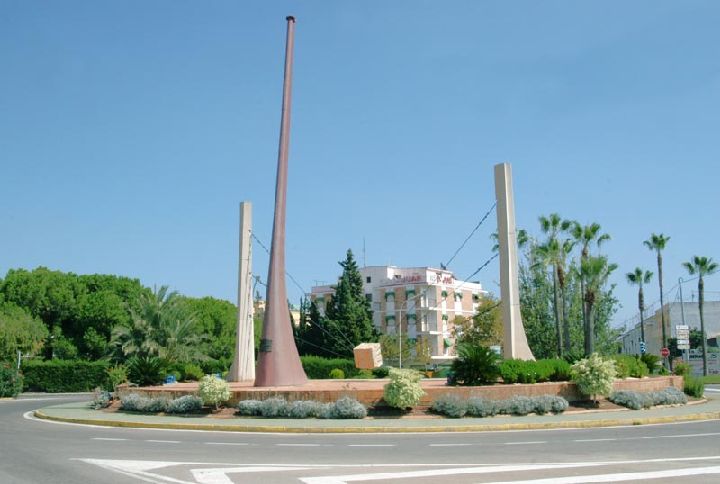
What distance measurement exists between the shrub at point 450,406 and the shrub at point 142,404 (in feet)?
28.1

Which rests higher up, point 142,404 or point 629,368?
point 629,368

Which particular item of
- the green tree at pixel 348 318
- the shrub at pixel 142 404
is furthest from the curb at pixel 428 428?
the green tree at pixel 348 318

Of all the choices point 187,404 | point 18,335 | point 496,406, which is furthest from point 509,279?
point 18,335

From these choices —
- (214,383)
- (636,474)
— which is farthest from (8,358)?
(636,474)

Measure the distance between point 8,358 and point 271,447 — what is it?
45.3 m

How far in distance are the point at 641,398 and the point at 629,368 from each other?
13.1ft

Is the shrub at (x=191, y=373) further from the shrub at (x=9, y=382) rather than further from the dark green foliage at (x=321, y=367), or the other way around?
the dark green foliage at (x=321, y=367)

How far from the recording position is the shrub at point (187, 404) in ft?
69.5

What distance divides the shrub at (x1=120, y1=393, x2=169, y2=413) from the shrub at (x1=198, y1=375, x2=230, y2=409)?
6.50 feet

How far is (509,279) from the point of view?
24.0 metres

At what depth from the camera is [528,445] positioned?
1342 centimetres

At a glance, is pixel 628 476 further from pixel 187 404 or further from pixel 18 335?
pixel 18 335

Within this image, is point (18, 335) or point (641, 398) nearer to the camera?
point (641, 398)

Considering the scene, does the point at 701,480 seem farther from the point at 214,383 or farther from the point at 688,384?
the point at 688,384
